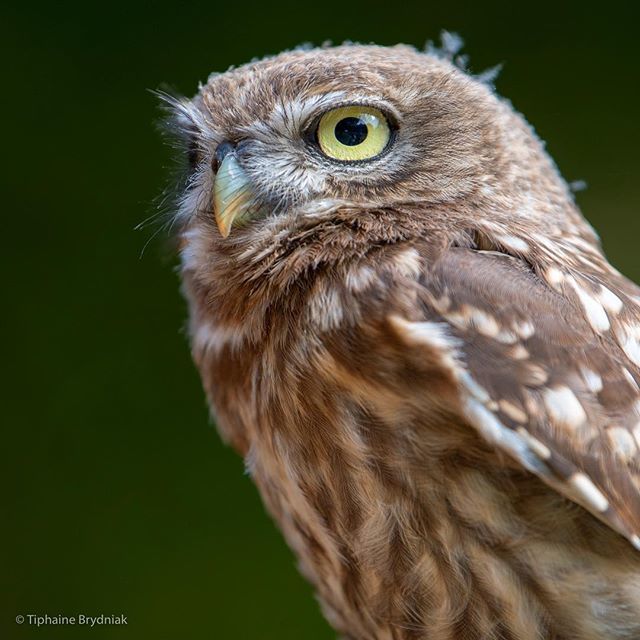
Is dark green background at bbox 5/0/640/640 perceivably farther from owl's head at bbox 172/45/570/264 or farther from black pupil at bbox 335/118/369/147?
black pupil at bbox 335/118/369/147

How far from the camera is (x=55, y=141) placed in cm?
382

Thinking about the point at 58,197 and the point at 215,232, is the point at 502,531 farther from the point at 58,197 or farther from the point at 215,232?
the point at 58,197

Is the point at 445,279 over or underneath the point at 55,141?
underneath

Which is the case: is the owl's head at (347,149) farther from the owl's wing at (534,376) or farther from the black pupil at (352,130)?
the owl's wing at (534,376)

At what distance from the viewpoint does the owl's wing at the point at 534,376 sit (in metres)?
1.57

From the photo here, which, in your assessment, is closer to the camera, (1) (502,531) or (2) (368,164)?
(1) (502,531)

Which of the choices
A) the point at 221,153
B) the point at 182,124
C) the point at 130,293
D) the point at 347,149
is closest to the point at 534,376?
the point at 347,149

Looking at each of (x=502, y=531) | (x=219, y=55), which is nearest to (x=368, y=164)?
(x=502, y=531)

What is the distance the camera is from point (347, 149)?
1921 mm

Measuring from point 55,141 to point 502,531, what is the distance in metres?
2.82

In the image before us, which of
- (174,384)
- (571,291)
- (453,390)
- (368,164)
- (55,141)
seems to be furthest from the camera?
(174,384)

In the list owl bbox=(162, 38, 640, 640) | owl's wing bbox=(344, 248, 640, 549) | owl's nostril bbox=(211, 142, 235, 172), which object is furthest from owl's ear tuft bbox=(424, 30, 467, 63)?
owl's wing bbox=(344, 248, 640, 549)

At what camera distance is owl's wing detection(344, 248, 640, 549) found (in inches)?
61.6

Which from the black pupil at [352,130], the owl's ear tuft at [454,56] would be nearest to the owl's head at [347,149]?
the black pupil at [352,130]
